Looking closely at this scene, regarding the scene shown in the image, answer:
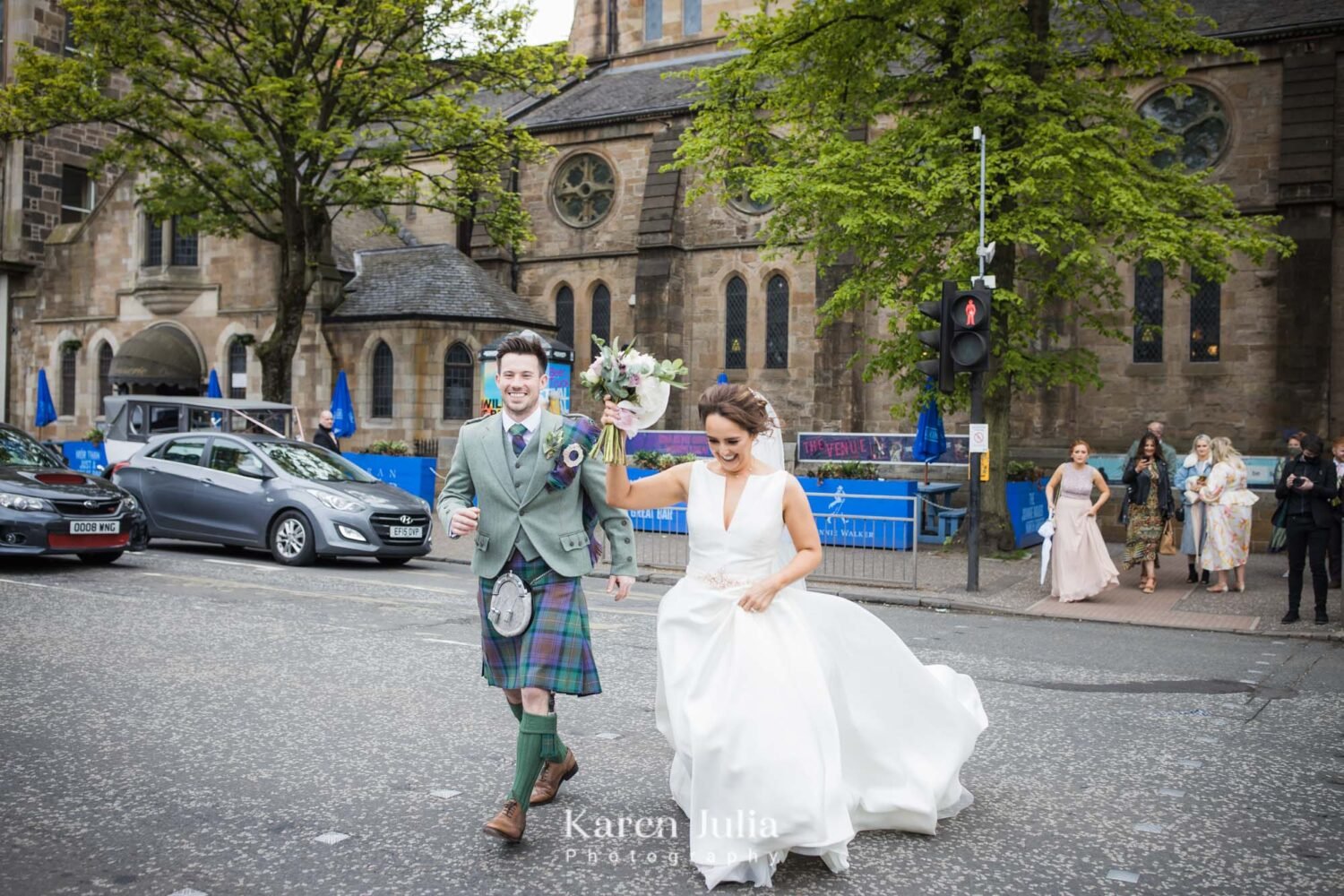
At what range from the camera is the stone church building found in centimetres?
2358

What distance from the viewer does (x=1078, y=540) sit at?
13.1 metres

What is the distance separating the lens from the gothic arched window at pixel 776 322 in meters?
30.3

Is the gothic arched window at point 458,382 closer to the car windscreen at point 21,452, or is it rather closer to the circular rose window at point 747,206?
the circular rose window at point 747,206

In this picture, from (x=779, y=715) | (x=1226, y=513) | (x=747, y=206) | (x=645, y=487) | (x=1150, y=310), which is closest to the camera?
(x=779, y=715)

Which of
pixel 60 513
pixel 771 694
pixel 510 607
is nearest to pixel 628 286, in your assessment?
pixel 60 513

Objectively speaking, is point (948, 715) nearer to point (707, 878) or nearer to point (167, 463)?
point (707, 878)

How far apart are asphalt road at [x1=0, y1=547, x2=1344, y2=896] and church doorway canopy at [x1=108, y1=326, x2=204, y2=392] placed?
73.4ft

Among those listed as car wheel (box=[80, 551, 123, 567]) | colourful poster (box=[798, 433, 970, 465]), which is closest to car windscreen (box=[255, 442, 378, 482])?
car wheel (box=[80, 551, 123, 567])

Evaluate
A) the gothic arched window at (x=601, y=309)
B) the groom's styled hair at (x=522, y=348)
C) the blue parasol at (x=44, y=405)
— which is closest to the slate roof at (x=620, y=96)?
the gothic arched window at (x=601, y=309)

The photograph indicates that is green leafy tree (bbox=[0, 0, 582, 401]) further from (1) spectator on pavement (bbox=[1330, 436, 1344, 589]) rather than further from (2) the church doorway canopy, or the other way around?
(1) spectator on pavement (bbox=[1330, 436, 1344, 589])

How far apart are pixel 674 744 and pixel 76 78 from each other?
23.8 meters

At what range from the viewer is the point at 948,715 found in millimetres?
4742

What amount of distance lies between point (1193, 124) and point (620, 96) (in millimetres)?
16184

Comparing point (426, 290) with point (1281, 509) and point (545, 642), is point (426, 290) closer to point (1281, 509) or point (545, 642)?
point (1281, 509)
